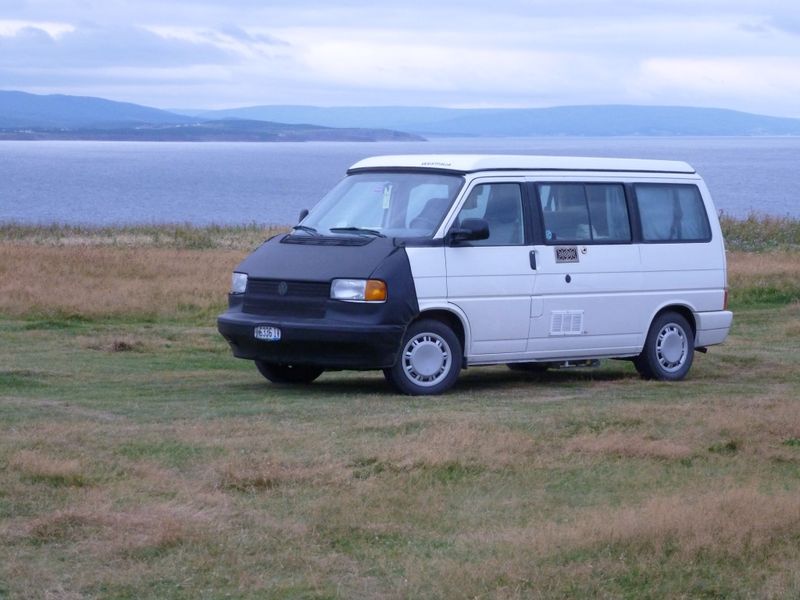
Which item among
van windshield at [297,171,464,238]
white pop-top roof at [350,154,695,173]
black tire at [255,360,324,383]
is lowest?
black tire at [255,360,324,383]

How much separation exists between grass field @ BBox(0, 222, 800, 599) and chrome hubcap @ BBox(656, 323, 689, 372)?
14.0 inches

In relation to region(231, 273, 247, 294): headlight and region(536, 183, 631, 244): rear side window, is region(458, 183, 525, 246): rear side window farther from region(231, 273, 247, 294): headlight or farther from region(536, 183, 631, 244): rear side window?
region(231, 273, 247, 294): headlight

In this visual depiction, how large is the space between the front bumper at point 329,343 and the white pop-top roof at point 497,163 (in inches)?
65.7

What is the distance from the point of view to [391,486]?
756 centimetres

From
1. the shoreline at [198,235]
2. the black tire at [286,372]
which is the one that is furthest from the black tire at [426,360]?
the shoreline at [198,235]

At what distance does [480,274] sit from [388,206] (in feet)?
3.35

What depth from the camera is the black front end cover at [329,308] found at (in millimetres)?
11367

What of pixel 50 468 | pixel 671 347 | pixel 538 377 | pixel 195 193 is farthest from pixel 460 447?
pixel 195 193

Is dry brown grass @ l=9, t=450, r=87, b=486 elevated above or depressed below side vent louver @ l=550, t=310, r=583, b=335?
below

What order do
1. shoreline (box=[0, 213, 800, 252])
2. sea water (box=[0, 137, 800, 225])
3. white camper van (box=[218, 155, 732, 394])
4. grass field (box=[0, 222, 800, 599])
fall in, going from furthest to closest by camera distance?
1. sea water (box=[0, 137, 800, 225])
2. shoreline (box=[0, 213, 800, 252])
3. white camper van (box=[218, 155, 732, 394])
4. grass field (box=[0, 222, 800, 599])

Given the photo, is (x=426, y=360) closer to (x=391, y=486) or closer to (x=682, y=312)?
(x=682, y=312)

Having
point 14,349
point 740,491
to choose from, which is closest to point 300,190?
point 14,349

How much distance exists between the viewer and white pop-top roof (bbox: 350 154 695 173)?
12.2m

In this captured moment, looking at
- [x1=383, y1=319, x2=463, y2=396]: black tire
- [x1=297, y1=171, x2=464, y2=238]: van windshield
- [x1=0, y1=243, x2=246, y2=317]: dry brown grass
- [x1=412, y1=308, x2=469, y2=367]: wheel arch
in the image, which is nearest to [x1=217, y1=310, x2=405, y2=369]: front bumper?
[x1=383, y1=319, x2=463, y2=396]: black tire
